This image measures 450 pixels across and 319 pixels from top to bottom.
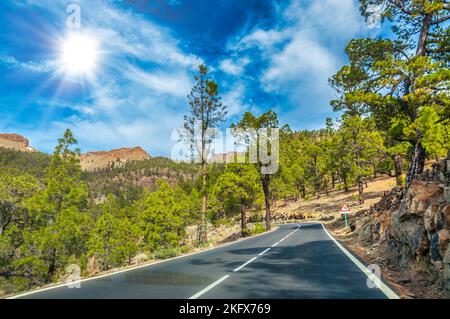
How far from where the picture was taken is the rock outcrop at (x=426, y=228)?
5.42 m

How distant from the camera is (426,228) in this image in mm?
6113

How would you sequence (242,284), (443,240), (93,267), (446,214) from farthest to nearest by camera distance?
(93,267) → (242,284) → (446,214) → (443,240)

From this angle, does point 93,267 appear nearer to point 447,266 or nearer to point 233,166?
point 233,166

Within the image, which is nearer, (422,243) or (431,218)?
(431,218)

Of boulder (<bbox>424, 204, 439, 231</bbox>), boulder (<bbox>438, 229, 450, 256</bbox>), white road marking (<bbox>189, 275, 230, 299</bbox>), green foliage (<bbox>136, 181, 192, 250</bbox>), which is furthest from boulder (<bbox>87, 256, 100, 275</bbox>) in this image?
boulder (<bbox>438, 229, 450, 256</bbox>)

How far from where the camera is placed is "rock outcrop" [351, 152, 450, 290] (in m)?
5.42

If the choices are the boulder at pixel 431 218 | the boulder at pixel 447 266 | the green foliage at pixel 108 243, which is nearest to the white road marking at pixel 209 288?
the boulder at pixel 447 266

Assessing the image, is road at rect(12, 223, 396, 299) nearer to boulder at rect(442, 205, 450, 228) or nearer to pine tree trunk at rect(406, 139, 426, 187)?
boulder at rect(442, 205, 450, 228)

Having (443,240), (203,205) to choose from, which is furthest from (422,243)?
(203,205)

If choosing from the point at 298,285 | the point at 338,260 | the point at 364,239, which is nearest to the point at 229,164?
the point at 364,239

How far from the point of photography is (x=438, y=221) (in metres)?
5.73

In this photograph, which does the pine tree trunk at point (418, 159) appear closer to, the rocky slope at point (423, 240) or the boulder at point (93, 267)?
the rocky slope at point (423, 240)
